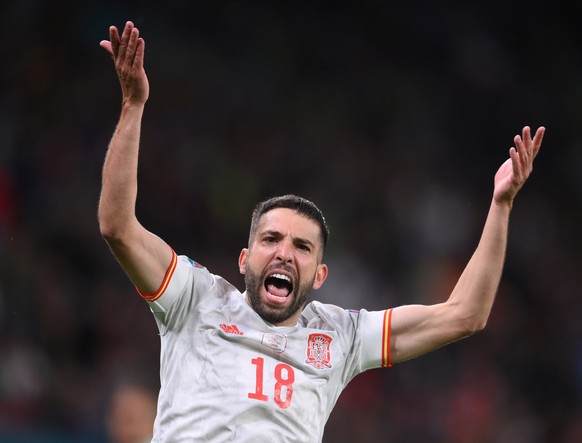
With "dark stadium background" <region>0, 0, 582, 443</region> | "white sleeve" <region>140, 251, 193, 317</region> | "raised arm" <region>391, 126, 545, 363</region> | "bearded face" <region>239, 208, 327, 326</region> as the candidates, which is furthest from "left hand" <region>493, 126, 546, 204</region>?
"dark stadium background" <region>0, 0, 582, 443</region>

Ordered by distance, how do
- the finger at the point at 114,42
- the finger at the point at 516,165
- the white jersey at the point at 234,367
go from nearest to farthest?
the finger at the point at 114,42
the white jersey at the point at 234,367
the finger at the point at 516,165

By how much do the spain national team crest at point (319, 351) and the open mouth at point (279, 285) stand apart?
0.22 metres

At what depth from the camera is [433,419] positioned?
1027 cm

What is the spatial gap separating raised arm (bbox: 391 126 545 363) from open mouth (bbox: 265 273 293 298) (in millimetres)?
524

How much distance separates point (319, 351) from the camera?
4.34 meters

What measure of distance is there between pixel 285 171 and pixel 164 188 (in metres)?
1.70

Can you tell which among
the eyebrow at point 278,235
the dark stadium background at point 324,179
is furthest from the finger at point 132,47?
the dark stadium background at point 324,179

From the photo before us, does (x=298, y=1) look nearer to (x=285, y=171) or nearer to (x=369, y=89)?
(x=369, y=89)

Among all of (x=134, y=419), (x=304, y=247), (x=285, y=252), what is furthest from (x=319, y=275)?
(x=134, y=419)

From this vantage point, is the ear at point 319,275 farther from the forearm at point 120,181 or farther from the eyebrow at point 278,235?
the forearm at point 120,181

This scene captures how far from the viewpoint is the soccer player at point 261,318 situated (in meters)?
3.85

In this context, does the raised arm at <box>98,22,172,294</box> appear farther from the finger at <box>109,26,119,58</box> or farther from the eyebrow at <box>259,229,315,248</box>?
the eyebrow at <box>259,229,315,248</box>

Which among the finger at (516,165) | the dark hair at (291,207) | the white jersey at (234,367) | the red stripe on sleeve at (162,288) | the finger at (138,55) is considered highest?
the finger at (138,55)

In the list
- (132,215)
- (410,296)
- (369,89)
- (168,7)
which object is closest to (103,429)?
(410,296)
